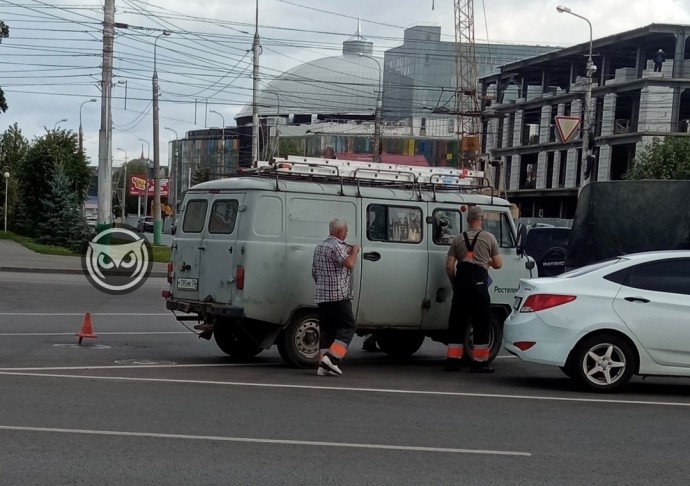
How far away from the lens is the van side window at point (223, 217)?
12.3 m

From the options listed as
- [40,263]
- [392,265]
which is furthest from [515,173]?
[392,265]

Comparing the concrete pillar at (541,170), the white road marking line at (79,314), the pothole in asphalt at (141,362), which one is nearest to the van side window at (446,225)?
the pothole in asphalt at (141,362)

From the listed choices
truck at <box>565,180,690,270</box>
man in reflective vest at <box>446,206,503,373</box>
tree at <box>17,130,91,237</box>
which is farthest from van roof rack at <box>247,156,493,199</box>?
tree at <box>17,130,91,237</box>

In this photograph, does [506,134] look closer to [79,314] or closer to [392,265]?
[79,314]

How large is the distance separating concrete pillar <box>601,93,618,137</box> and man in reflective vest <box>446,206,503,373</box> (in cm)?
6279

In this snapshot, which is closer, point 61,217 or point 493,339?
point 493,339

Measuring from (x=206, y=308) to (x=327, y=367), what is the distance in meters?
1.68

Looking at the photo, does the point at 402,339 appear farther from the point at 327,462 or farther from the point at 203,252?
the point at 327,462

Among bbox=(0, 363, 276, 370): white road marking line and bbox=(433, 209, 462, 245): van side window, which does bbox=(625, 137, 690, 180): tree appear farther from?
bbox=(0, 363, 276, 370): white road marking line

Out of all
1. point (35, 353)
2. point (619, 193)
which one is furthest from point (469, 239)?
point (619, 193)

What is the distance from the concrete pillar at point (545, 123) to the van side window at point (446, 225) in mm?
69481

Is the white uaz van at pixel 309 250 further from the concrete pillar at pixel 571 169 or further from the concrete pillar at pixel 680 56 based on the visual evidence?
the concrete pillar at pixel 571 169

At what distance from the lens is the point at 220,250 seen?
485 inches

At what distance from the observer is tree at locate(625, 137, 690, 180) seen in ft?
200
